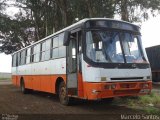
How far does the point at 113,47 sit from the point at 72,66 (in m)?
1.81

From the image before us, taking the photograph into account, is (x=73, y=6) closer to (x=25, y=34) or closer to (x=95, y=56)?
(x=95, y=56)

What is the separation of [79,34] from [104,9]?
9.67 metres

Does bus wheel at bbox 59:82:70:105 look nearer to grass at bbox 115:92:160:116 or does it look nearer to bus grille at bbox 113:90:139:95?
grass at bbox 115:92:160:116

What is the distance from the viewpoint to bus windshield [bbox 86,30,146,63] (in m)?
11.3

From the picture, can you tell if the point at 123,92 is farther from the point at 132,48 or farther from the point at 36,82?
the point at 36,82

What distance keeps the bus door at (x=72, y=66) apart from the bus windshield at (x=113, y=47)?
0.99 m

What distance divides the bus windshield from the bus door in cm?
99

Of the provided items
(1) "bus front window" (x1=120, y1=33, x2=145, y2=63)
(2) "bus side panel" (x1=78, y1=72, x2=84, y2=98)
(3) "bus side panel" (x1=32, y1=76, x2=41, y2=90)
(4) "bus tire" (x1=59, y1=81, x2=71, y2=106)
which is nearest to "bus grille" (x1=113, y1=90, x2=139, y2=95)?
(1) "bus front window" (x1=120, y1=33, x2=145, y2=63)

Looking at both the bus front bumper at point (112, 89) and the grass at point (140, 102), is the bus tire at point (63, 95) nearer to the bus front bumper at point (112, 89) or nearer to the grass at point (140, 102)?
the bus front bumper at point (112, 89)

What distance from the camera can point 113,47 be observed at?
11539mm

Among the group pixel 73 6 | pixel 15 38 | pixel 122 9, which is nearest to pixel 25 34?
pixel 15 38

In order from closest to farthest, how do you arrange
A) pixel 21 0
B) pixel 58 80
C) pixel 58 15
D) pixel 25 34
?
pixel 58 80 < pixel 58 15 < pixel 21 0 < pixel 25 34

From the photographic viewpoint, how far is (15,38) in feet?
134
